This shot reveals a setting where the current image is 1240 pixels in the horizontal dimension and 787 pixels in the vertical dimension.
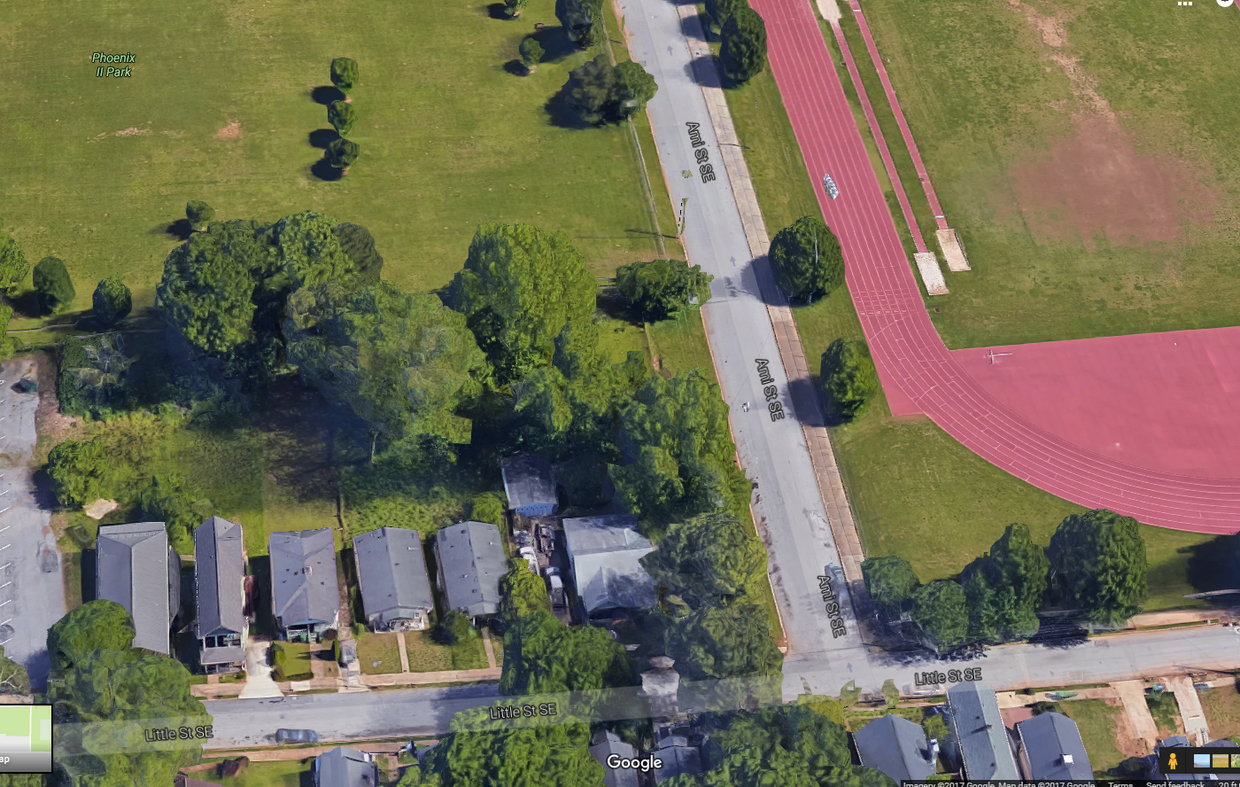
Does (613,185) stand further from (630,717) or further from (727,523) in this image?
(630,717)

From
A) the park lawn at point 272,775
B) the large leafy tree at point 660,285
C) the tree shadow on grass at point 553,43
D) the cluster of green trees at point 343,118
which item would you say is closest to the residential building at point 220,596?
the park lawn at point 272,775

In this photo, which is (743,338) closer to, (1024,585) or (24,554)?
(1024,585)

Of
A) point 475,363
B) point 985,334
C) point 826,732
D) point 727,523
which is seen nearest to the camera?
point 826,732

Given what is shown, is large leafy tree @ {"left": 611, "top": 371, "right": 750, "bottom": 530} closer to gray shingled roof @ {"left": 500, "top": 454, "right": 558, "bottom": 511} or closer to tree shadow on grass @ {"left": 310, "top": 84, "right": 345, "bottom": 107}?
gray shingled roof @ {"left": 500, "top": 454, "right": 558, "bottom": 511}

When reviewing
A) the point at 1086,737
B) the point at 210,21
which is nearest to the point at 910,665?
the point at 1086,737

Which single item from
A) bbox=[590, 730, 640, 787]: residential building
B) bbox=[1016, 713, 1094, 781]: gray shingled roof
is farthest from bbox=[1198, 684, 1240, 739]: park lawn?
bbox=[590, 730, 640, 787]: residential building

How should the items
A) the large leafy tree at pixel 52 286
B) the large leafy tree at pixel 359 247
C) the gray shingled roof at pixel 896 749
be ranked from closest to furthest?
the gray shingled roof at pixel 896 749
the large leafy tree at pixel 359 247
the large leafy tree at pixel 52 286

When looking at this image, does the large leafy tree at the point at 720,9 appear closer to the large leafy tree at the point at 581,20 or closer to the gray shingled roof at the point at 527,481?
the large leafy tree at the point at 581,20
